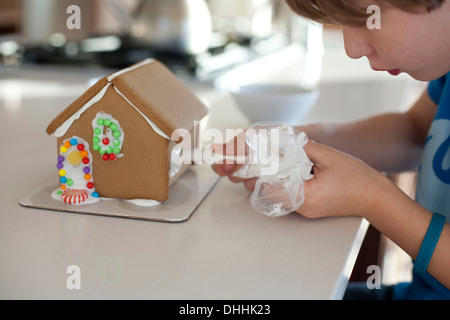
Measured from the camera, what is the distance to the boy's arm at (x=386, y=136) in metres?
0.91

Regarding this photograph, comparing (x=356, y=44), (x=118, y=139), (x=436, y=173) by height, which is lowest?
(x=436, y=173)

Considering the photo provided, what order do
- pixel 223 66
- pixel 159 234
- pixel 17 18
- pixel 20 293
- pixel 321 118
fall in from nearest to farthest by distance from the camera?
pixel 20 293 < pixel 159 234 < pixel 321 118 < pixel 223 66 < pixel 17 18

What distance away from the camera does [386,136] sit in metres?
0.97

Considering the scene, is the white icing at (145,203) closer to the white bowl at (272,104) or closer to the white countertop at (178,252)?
the white countertop at (178,252)

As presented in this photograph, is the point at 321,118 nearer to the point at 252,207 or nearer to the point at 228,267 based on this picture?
the point at 252,207

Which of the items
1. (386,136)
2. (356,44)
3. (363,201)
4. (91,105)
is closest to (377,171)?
(363,201)

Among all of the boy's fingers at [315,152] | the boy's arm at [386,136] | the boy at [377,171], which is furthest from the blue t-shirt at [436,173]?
the boy's fingers at [315,152]

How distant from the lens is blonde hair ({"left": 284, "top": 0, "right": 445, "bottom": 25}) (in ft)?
2.03

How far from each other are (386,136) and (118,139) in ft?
1.69

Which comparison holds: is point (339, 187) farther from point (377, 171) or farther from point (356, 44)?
point (356, 44)

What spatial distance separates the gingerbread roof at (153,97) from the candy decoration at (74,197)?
0.27ft

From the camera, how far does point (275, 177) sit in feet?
2.22
